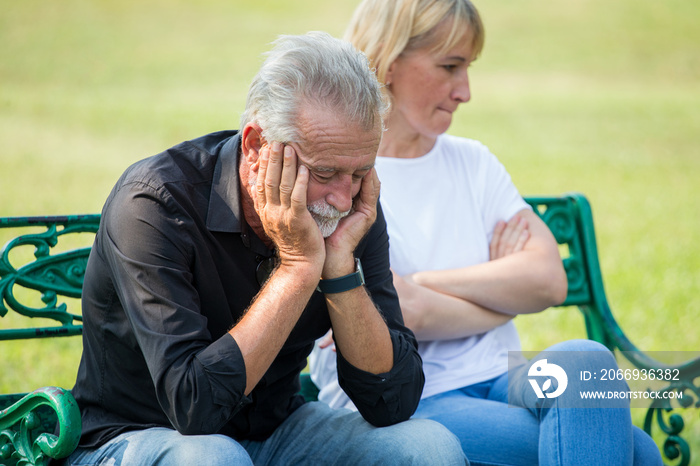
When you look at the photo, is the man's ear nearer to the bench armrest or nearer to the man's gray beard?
the man's gray beard

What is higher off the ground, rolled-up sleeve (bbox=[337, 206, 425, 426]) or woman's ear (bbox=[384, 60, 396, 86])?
woman's ear (bbox=[384, 60, 396, 86])

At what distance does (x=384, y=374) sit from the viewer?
2527mm

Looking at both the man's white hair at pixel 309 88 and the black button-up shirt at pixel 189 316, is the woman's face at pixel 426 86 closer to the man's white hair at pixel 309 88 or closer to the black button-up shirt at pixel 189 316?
the black button-up shirt at pixel 189 316

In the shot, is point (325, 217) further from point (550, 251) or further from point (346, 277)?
point (550, 251)

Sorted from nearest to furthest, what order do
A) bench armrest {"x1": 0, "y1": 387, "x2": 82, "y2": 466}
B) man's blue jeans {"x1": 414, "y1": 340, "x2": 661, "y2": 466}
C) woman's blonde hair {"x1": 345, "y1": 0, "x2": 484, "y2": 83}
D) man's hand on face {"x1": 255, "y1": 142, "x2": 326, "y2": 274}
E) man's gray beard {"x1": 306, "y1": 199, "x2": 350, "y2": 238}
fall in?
bench armrest {"x1": 0, "y1": 387, "x2": 82, "y2": 466}, man's hand on face {"x1": 255, "y1": 142, "x2": 326, "y2": 274}, man's gray beard {"x1": 306, "y1": 199, "x2": 350, "y2": 238}, man's blue jeans {"x1": 414, "y1": 340, "x2": 661, "y2": 466}, woman's blonde hair {"x1": 345, "y1": 0, "x2": 484, "y2": 83}

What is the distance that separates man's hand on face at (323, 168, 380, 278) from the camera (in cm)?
249

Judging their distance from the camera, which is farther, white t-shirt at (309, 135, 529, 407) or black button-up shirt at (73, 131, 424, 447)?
white t-shirt at (309, 135, 529, 407)

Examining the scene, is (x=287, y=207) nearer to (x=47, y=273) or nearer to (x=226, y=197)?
(x=226, y=197)

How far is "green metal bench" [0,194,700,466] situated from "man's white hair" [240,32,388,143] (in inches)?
39.1

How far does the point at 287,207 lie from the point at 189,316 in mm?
428

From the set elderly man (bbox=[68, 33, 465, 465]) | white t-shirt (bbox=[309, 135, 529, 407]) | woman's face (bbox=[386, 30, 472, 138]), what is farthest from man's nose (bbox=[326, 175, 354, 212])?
woman's face (bbox=[386, 30, 472, 138])

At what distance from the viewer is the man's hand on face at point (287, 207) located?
2.35 m

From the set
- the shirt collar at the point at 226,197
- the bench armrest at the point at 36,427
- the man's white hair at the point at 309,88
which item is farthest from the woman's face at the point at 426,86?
the bench armrest at the point at 36,427

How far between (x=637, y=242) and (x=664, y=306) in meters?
2.42
